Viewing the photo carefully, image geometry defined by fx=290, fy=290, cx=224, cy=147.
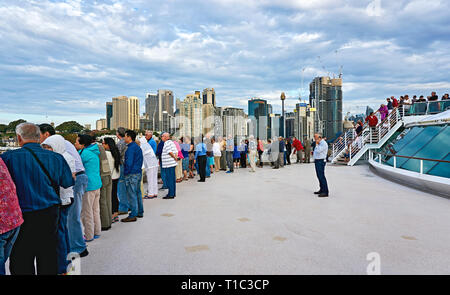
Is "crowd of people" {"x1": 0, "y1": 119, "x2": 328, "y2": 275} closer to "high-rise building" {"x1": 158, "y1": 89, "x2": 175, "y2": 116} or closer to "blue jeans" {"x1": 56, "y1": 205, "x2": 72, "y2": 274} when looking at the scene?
"blue jeans" {"x1": 56, "y1": 205, "x2": 72, "y2": 274}

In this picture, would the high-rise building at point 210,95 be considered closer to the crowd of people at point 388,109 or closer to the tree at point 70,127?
the tree at point 70,127

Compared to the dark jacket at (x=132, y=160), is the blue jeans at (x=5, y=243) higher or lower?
lower

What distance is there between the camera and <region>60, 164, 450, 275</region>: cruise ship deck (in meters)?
3.56

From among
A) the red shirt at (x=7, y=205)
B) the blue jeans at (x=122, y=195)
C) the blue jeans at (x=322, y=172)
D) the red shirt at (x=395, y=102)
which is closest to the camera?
the red shirt at (x=7, y=205)

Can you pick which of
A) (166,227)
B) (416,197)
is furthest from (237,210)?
(416,197)

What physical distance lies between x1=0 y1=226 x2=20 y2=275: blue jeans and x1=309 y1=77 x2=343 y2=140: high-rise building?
99.9 meters

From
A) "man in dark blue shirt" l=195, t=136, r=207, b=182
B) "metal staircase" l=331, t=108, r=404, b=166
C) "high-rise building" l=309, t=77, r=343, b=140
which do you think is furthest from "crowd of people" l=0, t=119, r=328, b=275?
"high-rise building" l=309, t=77, r=343, b=140

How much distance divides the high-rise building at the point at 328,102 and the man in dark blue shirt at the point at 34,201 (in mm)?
99476

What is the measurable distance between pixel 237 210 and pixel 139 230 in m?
2.25

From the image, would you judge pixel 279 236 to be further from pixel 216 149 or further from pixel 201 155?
pixel 216 149

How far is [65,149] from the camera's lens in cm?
378

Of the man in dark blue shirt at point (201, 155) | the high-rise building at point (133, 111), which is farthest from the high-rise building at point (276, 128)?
the high-rise building at point (133, 111)

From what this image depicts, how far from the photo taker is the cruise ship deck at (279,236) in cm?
356
